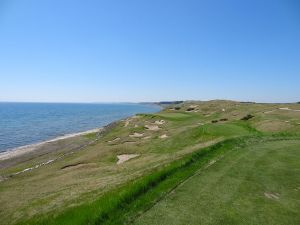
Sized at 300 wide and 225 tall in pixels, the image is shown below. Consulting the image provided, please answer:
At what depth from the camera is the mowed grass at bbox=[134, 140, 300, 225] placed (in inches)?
415

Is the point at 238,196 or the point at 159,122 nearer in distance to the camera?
the point at 238,196

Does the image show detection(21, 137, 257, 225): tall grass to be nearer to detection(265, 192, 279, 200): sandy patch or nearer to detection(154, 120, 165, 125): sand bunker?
detection(265, 192, 279, 200): sandy patch

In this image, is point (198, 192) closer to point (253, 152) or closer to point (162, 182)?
point (162, 182)

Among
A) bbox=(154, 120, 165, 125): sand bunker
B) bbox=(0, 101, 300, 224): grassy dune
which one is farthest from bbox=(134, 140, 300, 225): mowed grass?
bbox=(154, 120, 165, 125): sand bunker

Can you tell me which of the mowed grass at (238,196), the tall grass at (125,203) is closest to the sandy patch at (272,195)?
the mowed grass at (238,196)

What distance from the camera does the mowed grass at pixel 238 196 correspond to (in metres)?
10.5

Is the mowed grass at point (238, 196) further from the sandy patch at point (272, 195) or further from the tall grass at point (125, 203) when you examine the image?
the tall grass at point (125, 203)

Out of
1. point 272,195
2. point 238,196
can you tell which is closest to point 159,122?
point 272,195

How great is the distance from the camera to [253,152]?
19.9 meters

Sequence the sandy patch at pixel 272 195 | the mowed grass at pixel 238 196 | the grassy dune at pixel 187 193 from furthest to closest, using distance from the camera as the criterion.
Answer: the sandy patch at pixel 272 195 < the grassy dune at pixel 187 193 < the mowed grass at pixel 238 196

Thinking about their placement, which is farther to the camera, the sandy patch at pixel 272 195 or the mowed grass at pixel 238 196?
the sandy patch at pixel 272 195

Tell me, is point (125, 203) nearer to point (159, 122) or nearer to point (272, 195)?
point (272, 195)

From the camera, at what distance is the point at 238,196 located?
487 inches

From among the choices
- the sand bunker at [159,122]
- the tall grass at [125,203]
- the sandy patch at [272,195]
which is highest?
the sandy patch at [272,195]
